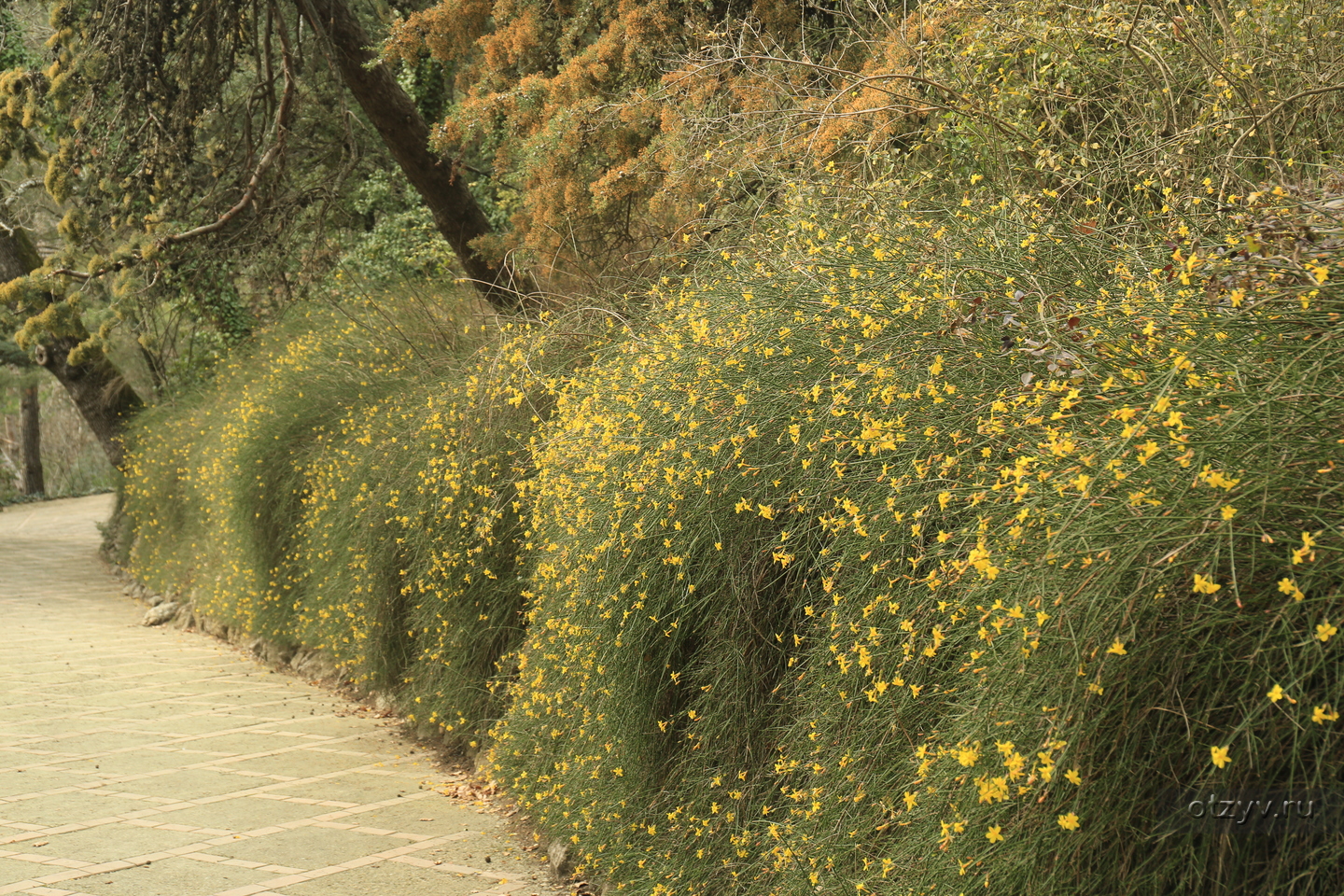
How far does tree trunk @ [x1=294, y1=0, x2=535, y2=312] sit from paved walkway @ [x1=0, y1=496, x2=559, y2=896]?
3.45m

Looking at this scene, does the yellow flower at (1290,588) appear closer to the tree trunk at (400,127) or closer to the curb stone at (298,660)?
the curb stone at (298,660)

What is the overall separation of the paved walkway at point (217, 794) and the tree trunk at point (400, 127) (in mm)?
3449

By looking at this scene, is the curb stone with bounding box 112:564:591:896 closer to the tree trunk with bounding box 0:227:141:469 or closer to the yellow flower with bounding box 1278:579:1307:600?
the tree trunk with bounding box 0:227:141:469

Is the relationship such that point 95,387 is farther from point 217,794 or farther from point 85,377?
point 217,794

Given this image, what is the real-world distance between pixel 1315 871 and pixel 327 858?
3.58 metres

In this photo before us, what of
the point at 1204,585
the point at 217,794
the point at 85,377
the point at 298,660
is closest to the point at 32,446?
the point at 85,377

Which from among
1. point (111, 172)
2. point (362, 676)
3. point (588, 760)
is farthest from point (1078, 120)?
point (111, 172)

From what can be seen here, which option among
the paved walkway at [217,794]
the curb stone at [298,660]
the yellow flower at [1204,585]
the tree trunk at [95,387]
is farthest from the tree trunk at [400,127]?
the tree trunk at [95,387]

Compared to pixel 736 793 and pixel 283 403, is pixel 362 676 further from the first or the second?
pixel 736 793

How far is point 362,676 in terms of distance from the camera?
22.2ft

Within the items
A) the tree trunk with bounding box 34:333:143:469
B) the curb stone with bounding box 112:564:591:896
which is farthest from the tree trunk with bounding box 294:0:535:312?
the tree trunk with bounding box 34:333:143:469

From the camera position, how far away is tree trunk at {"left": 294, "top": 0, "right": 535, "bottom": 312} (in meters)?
8.43

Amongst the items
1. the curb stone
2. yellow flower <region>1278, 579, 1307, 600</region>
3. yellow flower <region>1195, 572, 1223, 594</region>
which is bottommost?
the curb stone

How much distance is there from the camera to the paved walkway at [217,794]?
4.12m
